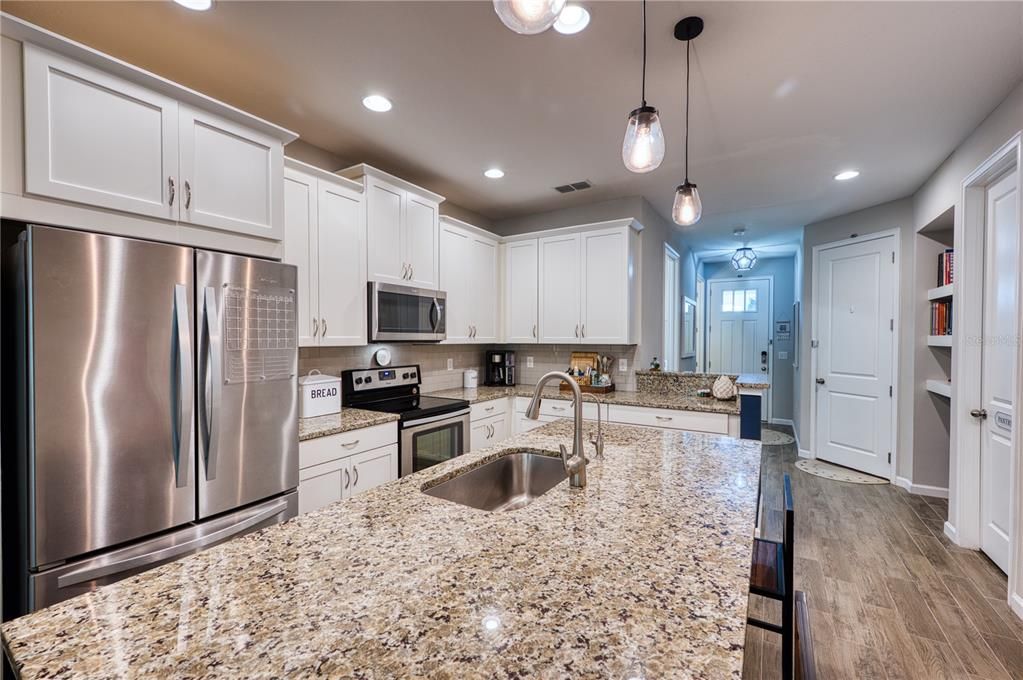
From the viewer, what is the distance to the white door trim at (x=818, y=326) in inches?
156

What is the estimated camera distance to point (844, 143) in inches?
110

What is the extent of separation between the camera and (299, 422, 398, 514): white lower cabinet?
85.3 inches

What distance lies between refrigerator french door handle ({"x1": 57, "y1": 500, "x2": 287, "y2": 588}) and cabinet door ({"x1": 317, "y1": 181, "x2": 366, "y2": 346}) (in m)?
1.04

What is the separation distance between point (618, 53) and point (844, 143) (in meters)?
1.91

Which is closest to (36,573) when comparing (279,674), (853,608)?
(279,674)

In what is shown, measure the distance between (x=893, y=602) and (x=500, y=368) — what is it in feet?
10.4

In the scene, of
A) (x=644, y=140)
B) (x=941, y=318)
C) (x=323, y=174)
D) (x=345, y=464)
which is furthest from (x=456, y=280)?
(x=941, y=318)

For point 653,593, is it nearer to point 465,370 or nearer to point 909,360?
point 465,370

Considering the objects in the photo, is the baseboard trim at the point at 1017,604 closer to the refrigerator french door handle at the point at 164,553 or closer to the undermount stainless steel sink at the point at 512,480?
the undermount stainless steel sink at the point at 512,480

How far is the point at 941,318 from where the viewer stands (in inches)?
137

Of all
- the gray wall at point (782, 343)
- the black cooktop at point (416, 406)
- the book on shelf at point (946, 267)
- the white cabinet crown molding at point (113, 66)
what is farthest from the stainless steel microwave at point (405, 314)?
the gray wall at point (782, 343)

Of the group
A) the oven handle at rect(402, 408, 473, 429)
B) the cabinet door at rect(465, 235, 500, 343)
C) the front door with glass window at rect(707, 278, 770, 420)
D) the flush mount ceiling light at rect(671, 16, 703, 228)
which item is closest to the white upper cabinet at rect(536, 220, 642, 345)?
the cabinet door at rect(465, 235, 500, 343)

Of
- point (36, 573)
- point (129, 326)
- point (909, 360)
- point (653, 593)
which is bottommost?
point (36, 573)

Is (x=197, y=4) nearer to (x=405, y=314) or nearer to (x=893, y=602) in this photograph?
(x=405, y=314)
